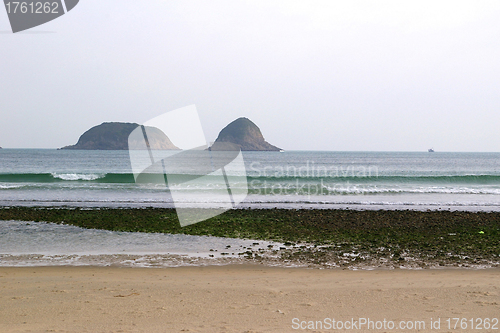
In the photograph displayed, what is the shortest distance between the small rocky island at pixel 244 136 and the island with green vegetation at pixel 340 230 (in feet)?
339

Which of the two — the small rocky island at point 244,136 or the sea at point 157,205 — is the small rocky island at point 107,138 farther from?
the sea at point 157,205

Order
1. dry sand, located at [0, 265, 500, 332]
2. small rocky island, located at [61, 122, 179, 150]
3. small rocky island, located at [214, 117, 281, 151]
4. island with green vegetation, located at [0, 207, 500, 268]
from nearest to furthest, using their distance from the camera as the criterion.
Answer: dry sand, located at [0, 265, 500, 332] → island with green vegetation, located at [0, 207, 500, 268] → small rocky island, located at [61, 122, 179, 150] → small rocky island, located at [214, 117, 281, 151]

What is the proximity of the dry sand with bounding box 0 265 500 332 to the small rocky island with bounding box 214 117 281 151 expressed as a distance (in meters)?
111

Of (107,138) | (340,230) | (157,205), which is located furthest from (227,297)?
(107,138)

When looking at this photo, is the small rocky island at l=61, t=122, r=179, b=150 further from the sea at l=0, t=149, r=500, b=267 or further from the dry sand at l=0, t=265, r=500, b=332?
the dry sand at l=0, t=265, r=500, b=332

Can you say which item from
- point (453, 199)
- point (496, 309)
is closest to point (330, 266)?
point (496, 309)

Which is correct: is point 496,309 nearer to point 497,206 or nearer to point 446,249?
point 446,249

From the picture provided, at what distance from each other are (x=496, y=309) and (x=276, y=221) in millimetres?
8611

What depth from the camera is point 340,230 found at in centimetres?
1157

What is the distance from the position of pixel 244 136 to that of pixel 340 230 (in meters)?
128

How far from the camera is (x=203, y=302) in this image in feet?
17.2

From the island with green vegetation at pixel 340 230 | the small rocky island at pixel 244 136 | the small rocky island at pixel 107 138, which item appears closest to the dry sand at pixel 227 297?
the island with green vegetation at pixel 340 230

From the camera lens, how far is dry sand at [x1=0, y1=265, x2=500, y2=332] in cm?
446

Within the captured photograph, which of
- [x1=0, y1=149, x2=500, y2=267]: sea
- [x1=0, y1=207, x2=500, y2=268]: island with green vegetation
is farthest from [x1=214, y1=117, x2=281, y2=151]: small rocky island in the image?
[x1=0, y1=207, x2=500, y2=268]: island with green vegetation
